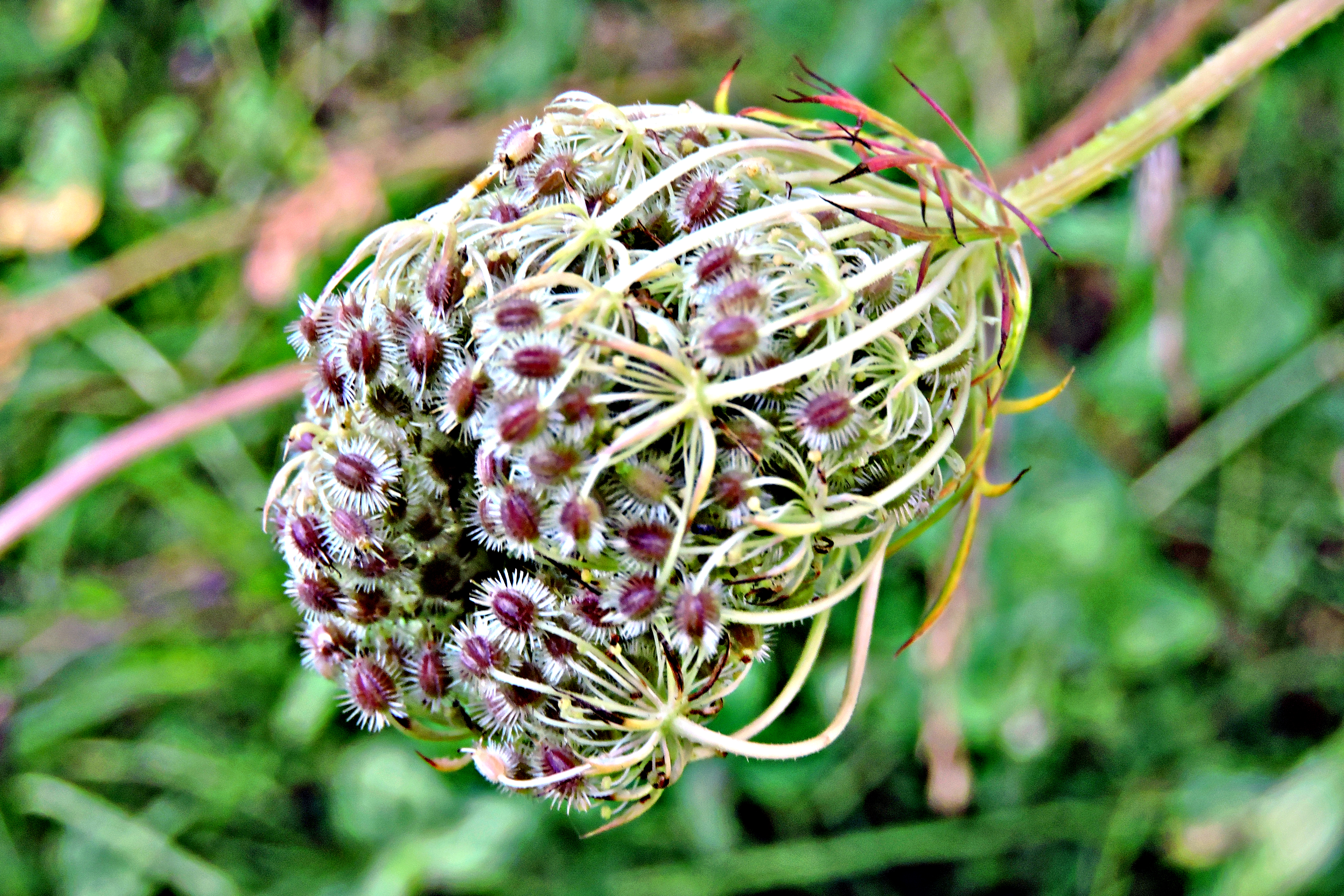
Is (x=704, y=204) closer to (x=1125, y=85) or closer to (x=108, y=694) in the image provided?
(x=1125, y=85)

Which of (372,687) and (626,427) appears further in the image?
(372,687)

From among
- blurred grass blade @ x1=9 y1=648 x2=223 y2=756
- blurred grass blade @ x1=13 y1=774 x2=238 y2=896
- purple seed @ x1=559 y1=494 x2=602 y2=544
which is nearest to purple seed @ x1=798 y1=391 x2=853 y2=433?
purple seed @ x1=559 y1=494 x2=602 y2=544

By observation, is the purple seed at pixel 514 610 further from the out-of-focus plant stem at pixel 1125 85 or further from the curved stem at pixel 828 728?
the out-of-focus plant stem at pixel 1125 85

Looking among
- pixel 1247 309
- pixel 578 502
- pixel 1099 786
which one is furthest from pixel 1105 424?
pixel 578 502

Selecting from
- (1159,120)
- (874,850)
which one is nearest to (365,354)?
(1159,120)

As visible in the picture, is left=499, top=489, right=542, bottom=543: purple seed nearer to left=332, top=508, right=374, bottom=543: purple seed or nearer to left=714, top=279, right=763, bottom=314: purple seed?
left=332, top=508, right=374, bottom=543: purple seed
